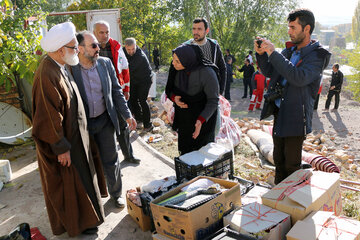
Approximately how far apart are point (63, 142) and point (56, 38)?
0.95 m

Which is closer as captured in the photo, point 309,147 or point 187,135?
point 187,135

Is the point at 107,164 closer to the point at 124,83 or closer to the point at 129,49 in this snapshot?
the point at 124,83

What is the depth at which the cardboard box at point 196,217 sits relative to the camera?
2.39 meters

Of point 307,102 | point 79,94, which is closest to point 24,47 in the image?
point 79,94

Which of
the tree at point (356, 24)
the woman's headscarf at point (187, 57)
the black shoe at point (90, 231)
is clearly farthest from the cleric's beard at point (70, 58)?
the tree at point (356, 24)

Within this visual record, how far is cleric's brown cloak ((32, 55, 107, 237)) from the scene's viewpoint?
274cm

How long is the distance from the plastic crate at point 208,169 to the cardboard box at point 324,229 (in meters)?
1.10

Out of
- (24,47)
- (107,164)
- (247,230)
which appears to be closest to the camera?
(247,230)

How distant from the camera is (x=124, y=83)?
5.19m

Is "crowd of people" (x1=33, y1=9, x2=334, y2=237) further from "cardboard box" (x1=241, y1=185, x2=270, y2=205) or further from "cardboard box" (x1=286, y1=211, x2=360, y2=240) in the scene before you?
"cardboard box" (x1=286, y1=211, x2=360, y2=240)

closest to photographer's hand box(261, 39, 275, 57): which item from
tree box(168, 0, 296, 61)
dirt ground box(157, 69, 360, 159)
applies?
dirt ground box(157, 69, 360, 159)

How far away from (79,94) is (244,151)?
12.6 feet

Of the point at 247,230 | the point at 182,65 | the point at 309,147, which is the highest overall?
the point at 182,65

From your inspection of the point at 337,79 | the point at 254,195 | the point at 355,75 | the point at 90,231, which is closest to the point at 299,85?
the point at 254,195
